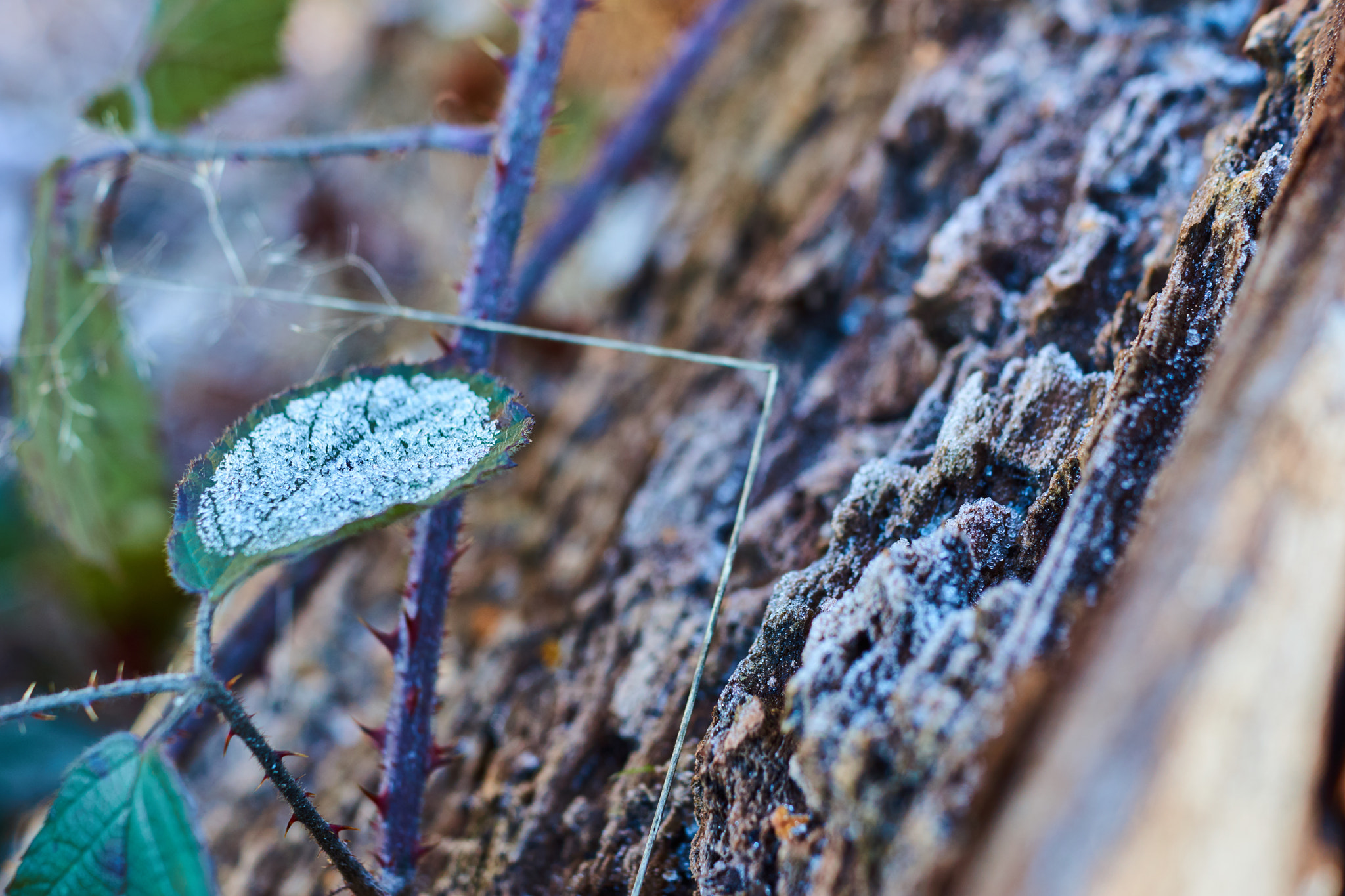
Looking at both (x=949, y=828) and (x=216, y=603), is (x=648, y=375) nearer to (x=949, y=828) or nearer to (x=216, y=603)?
(x=216, y=603)

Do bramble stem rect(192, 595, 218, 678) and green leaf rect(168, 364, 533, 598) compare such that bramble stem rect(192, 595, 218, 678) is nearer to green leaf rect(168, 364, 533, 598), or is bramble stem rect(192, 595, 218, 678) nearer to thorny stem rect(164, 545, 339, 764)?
green leaf rect(168, 364, 533, 598)

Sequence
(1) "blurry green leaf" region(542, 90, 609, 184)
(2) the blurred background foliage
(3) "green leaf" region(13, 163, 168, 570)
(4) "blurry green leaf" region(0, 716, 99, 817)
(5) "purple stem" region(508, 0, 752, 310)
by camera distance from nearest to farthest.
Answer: (3) "green leaf" region(13, 163, 168, 570) < (2) the blurred background foliage < (4) "blurry green leaf" region(0, 716, 99, 817) < (5) "purple stem" region(508, 0, 752, 310) < (1) "blurry green leaf" region(542, 90, 609, 184)

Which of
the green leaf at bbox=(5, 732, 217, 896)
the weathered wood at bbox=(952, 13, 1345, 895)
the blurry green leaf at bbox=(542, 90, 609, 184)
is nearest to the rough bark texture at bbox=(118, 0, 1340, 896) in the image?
the weathered wood at bbox=(952, 13, 1345, 895)

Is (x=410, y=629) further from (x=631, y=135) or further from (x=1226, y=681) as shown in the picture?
(x=631, y=135)

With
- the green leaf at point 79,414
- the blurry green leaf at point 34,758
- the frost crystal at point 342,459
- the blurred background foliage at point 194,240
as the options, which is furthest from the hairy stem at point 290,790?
the blurry green leaf at point 34,758

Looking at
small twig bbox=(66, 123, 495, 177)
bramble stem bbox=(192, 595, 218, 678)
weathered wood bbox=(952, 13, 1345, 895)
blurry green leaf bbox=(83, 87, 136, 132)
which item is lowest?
weathered wood bbox=(952, 13, 1345, 895)

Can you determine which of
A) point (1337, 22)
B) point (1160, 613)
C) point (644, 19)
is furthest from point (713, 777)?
point (644, 19)

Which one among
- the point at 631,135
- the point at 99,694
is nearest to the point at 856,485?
the point at 99,694
